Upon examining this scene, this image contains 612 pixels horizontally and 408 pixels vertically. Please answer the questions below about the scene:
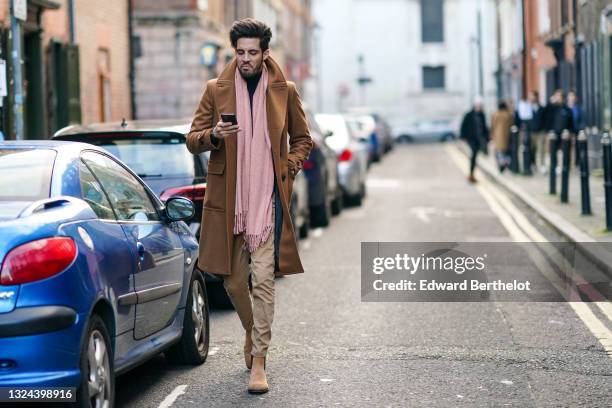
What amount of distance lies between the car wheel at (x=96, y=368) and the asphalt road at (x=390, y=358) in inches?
34.0

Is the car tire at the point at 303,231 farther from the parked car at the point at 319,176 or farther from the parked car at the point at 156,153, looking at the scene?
the parked car at the point at 156,153

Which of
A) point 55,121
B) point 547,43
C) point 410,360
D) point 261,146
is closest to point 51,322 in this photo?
point 261,146

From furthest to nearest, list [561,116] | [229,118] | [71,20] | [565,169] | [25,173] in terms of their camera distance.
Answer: [561,116] → [71,20] → [565,169] → [229,118] → [25,173]

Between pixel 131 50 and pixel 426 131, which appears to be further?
pixel 426 131

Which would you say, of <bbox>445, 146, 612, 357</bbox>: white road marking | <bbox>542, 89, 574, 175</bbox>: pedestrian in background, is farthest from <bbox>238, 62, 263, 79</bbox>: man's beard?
<bbox>542, 89, 574, 175</bbox>: pedestrian in background

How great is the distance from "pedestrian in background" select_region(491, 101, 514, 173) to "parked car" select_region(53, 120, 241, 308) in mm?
20714

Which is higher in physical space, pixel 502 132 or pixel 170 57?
pixel 170 57

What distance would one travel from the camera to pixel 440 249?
46.3 ft

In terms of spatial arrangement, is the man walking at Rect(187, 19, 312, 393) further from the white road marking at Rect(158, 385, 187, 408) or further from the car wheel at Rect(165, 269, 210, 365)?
the car wheel at Rect(165, 269, 210, 365)

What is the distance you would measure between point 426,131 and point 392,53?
40.8ft

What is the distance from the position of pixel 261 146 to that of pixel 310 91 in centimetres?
6481

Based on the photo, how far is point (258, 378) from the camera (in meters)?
7.16

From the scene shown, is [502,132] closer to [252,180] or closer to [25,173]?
[252,180]

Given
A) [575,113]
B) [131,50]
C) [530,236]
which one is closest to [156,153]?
[530,236]
